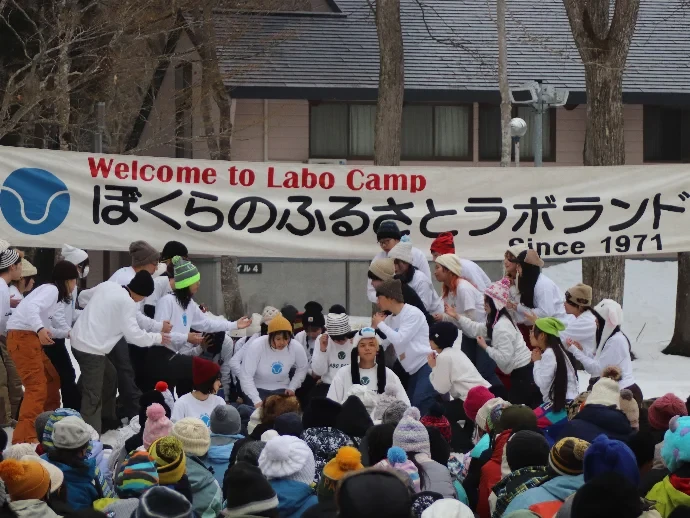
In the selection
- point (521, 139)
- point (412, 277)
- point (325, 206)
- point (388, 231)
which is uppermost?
point (521, 139)

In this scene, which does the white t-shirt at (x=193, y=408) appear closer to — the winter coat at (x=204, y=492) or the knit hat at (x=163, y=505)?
the winter coat at (x=204, y=492)

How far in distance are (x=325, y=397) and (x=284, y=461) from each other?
2750mm

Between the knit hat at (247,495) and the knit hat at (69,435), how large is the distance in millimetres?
1569

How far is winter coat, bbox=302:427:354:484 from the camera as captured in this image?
623 centimetres

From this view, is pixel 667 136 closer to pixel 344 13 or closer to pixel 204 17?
pixel 344 13

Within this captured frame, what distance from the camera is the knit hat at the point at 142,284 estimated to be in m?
9.56

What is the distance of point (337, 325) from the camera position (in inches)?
376

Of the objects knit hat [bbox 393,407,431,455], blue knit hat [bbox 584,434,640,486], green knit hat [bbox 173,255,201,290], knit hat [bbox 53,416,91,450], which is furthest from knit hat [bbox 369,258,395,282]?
blue knit hat [bbox 584,434,640,486]

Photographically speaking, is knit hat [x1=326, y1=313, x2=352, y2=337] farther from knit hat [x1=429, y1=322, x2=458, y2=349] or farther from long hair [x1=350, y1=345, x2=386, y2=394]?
knit hat [x1=429, y1=322, x2=458, y2=349]

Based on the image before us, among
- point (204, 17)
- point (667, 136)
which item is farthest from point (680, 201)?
point (667, 136)

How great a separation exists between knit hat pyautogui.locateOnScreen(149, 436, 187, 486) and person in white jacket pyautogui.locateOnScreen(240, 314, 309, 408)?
3.99m

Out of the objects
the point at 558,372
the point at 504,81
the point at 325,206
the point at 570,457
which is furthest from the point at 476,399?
the point at 504,81

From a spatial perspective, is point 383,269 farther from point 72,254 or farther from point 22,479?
point 22,479

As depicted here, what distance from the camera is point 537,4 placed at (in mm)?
24578
